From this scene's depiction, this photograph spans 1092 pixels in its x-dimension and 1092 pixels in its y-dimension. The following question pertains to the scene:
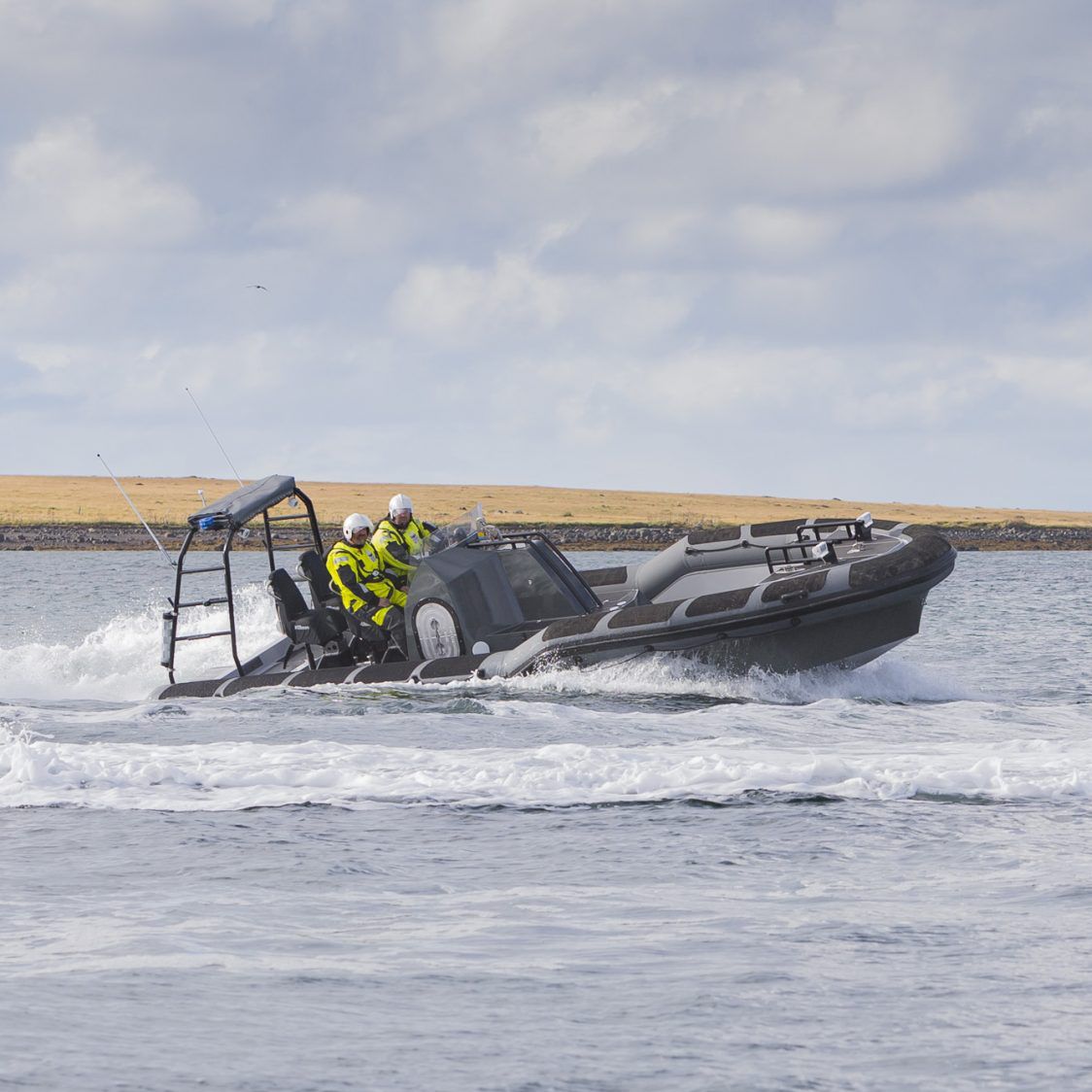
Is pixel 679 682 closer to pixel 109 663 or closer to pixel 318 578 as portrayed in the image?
pixel 318 578

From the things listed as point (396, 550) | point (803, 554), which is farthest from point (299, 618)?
point (803, 554)

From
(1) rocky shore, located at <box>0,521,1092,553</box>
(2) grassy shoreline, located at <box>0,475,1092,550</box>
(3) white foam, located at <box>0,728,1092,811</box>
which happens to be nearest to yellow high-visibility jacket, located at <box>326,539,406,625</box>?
(3) white foam, located at <box>0,728,1092,811</box>

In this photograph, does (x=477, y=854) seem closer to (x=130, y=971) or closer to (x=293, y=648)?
(x=130, y=971)

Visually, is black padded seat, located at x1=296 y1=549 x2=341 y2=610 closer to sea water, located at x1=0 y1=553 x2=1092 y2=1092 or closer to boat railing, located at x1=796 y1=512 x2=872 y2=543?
sea water, located at x1=0 y1=553 x2=1092 y2=1092

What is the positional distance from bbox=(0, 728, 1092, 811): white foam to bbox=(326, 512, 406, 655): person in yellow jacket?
2.67 meters

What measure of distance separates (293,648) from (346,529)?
1.56m

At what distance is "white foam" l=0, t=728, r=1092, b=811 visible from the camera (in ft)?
24.1

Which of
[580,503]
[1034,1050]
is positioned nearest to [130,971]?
[1034,1050]

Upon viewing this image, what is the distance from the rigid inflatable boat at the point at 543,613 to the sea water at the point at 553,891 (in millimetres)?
268


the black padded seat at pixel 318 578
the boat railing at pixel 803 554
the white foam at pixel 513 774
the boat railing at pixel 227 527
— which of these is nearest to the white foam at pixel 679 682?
the boat railing at pixel 803 554

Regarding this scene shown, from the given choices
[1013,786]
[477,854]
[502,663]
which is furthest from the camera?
[502,663]

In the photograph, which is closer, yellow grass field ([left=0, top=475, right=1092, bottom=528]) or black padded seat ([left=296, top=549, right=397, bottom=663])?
black padded seat ([left=296, top=549, right=397, bottom=663])

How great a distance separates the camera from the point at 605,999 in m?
4.25

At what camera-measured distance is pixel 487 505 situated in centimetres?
7388
